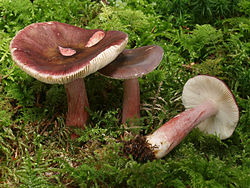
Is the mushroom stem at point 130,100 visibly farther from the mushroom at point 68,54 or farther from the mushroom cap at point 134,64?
the mushroom at point 68,54

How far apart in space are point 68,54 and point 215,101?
1.51 metres

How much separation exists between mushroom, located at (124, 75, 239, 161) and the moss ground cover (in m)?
0.11

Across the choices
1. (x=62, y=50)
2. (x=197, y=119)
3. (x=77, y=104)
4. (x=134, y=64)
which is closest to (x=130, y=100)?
(x=134, y=64)

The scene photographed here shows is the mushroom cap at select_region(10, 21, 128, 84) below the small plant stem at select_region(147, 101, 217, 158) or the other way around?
the other way around

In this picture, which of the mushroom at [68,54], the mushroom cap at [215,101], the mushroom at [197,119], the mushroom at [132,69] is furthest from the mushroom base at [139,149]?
the mushroom cap at [215,101]

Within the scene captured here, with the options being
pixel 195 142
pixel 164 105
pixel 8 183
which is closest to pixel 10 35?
pixel 8 183

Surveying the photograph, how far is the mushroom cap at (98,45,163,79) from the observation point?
7.36ft

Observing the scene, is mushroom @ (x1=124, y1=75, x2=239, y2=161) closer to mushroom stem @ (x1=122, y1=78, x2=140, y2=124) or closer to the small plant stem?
the small plant stem

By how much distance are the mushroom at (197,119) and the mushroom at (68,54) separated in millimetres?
732

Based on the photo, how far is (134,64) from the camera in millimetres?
2342

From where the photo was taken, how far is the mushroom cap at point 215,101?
2318mm

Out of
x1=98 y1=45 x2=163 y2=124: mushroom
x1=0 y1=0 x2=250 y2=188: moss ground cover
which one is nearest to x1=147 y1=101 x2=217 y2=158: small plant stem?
x1=0 y1=0 x2=250 y2=188: moss ground cover

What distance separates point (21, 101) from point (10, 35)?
0.97 metres

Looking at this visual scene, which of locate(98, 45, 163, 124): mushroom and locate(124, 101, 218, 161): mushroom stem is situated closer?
locate(124, 101, 218, 161): mushroom stem
